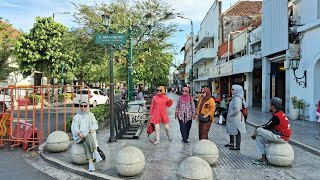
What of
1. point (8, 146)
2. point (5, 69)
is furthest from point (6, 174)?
point (5, 69)

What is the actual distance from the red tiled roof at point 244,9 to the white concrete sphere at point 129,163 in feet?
103

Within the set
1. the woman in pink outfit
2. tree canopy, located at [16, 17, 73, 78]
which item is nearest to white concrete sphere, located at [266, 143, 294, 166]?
the woman in pink outfit

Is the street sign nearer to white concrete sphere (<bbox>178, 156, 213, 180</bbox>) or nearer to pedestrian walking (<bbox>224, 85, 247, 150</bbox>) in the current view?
pedestrian walking (<bbox>224, 85, 247, 150</bbox>)

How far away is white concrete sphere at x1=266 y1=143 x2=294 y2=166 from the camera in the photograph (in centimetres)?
728

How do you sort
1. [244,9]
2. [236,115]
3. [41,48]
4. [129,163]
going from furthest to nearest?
1. [244,9]
2. [41,48]
3. [236,115]
4. [129,163]

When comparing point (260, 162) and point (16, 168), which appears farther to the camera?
point (16, 168)

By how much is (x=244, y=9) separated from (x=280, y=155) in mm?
31431

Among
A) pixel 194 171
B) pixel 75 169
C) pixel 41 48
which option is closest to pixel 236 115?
pixel 194 171

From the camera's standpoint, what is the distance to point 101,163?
305 inches

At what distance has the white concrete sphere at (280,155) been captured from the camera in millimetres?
7281

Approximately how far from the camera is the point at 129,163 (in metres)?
6.53

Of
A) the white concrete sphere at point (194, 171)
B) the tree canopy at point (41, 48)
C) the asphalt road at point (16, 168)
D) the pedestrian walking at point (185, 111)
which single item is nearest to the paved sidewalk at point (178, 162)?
the asphalt road at point (16, 168)

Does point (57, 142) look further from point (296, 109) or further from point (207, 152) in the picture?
point (296, 109)

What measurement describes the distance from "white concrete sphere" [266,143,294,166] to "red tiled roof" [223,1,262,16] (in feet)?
98.3
